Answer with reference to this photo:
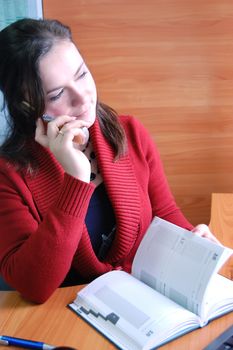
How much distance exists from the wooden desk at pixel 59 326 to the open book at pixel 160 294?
0.01 meters

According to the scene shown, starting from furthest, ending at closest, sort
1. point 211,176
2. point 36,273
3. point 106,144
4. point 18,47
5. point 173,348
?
1. point 211,176
2. point 106,144
3. point 18,47
4. point 36,273
5. point 173,348

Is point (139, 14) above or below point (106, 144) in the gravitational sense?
above

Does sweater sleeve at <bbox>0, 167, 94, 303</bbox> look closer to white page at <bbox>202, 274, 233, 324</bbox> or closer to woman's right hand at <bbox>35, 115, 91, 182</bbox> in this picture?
woman's right hand at <bbox>35, 115, 91, 182</bbox>

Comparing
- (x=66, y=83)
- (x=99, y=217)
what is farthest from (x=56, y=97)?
(x=99, y=217)

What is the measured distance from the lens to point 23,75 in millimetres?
1000

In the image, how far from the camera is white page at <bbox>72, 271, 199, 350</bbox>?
2.34ft

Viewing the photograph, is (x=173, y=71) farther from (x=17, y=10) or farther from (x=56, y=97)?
(x=56, y=97)

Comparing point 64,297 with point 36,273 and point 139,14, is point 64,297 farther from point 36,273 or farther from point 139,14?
point 139,14

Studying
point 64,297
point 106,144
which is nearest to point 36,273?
point 64,297

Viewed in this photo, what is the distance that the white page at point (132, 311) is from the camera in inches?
28.1

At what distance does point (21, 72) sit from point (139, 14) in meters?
0.92

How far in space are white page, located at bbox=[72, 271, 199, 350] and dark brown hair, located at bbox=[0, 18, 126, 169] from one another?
0.37 meters

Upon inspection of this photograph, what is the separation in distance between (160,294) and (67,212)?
0.25 metres

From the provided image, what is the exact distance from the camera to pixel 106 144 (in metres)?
1.18
